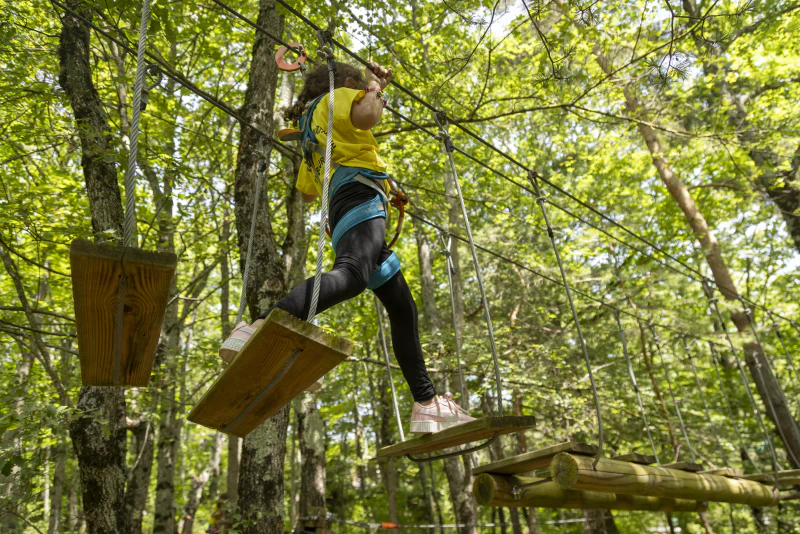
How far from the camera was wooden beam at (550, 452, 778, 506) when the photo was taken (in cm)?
292

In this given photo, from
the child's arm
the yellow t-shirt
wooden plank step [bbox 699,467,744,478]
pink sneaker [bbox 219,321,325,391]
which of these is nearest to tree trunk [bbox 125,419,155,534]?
pink sneaker [bbox 219,321,325,391]

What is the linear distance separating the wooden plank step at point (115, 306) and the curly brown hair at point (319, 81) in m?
1.22

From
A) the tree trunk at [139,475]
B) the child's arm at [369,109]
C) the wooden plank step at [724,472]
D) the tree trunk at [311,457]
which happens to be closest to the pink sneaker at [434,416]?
the child's arm at [369,109]

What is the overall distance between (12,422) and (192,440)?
20.5m

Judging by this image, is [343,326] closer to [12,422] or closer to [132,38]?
[132,38]

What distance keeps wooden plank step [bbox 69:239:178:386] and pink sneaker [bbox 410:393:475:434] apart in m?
1.10

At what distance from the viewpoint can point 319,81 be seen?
96.5 inches

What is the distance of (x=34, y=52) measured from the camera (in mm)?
4531

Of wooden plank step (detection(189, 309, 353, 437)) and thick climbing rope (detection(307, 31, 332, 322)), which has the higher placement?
thick climbing rope (detection(307, 31, 332, 322))

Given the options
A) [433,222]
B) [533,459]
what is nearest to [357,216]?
[533,459]

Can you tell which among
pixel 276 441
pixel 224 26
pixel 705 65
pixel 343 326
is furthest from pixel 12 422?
pixel 705 65

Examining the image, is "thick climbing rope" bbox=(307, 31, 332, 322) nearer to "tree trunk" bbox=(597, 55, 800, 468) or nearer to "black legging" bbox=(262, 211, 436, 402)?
"black legging" bbox=(262, 211, 436, 402)

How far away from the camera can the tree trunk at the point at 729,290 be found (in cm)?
707

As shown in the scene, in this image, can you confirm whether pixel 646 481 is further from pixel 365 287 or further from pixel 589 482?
pixel 365 287
